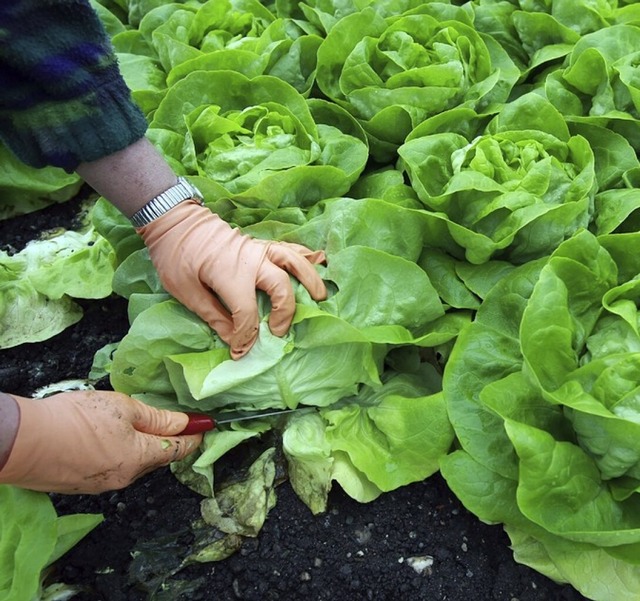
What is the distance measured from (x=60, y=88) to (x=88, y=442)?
0.89 meters

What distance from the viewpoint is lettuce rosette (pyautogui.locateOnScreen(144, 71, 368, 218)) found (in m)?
2.13

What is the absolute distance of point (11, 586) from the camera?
165cm

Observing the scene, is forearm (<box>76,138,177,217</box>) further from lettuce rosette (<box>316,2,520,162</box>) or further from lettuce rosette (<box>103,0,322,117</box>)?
lettuce rosette (<box>316,2,520,162</box>)

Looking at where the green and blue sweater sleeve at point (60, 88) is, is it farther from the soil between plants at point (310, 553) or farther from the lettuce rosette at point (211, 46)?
the soil between plants at point (310, 553)

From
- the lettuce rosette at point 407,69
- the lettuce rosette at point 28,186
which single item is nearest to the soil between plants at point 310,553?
the lettuce rosette at point 407,69

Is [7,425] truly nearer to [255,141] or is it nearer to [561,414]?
[255,141]

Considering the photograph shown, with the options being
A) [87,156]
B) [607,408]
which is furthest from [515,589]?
[87,156]

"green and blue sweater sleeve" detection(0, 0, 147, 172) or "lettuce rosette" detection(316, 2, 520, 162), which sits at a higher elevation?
"green and blue sweater sleeve" detection(0, 0, 147, 172)

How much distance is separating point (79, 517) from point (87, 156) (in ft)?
3.20

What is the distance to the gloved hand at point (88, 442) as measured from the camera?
1.63 metres

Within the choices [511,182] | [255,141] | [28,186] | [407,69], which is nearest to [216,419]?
[255,141]

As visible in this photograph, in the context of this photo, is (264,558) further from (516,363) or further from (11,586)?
(516,363)

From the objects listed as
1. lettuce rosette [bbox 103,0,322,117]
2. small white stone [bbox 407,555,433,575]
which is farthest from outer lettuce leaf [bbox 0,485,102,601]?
lettuce rosette [bbox 103,0,322,117]

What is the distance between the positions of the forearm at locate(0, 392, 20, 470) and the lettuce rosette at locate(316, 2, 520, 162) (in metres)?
1.46
